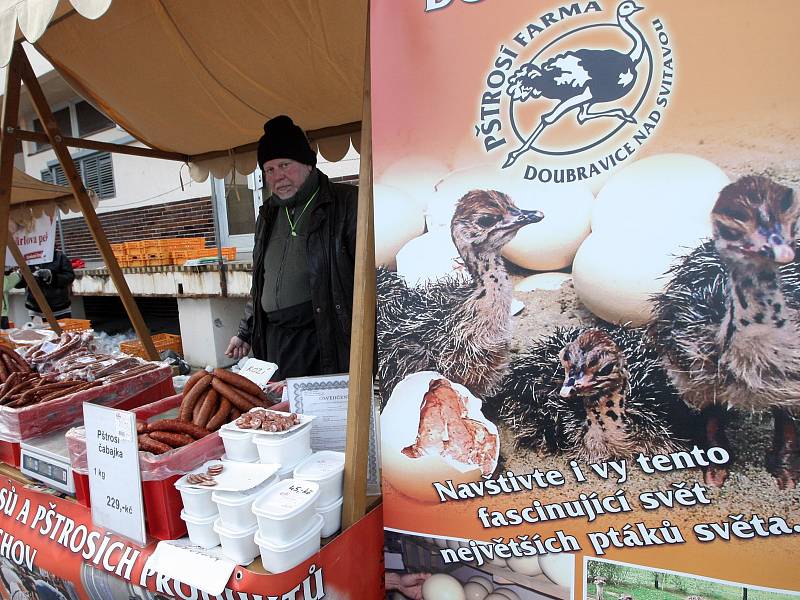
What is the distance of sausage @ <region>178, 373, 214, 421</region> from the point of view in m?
1.77

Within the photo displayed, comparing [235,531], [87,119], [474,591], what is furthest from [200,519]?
[87,119]

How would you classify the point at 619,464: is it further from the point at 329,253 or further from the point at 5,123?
the point at 5,123

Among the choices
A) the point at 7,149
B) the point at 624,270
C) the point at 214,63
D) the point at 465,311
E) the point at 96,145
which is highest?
the point at 214,63

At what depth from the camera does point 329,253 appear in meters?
2.79

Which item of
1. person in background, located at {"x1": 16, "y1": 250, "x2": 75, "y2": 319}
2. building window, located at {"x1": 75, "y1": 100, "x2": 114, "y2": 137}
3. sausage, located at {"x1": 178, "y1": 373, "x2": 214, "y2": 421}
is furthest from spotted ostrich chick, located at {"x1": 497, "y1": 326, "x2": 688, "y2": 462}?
building window, located at {"x1": 75, "y1": 100, "x2": 114, "y2": 137}

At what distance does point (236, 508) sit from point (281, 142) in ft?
7.03

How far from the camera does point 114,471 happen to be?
1504 millimetres

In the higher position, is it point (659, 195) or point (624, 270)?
point (659, 195)

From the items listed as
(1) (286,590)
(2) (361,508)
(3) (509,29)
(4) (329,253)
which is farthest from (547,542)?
(4) (329,253)

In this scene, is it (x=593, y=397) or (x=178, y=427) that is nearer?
(x=593, y=397)

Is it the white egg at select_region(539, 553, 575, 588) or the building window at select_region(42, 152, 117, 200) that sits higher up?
the building window at select_region(42, 152, 117, 200)

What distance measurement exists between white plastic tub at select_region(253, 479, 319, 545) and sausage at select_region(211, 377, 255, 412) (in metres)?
0.51

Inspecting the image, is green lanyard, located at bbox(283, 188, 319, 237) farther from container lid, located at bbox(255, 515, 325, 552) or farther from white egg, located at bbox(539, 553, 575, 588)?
white egg, located at bbox(539, 553, 575, 588)

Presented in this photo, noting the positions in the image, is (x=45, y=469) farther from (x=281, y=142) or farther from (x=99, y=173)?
(x=99, y=173)
